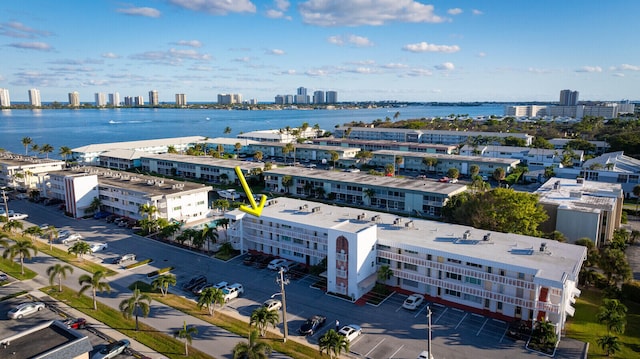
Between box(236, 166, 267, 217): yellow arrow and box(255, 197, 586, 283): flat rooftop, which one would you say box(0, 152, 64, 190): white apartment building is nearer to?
box(255, 197, 586, 283): flat rooftop

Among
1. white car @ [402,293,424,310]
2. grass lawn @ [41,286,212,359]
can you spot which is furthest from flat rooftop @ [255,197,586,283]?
grass lawn @ [41,286,212,359]

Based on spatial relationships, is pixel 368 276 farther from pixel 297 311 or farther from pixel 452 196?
pixel 452 196

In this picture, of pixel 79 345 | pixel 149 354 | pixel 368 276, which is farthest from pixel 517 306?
pixel 79 345

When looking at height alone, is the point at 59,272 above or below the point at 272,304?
above

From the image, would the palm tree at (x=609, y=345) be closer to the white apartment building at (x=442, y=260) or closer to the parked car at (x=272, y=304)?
the white apartment building at (x=442, y=260)

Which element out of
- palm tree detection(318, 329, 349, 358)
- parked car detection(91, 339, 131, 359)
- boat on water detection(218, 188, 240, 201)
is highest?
palm tree detection(318, 329, 349, 358)

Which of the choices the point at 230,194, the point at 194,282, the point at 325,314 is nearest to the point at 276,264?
the point at 194,282

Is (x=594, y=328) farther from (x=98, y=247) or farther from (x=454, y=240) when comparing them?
(x=98, y=247)
